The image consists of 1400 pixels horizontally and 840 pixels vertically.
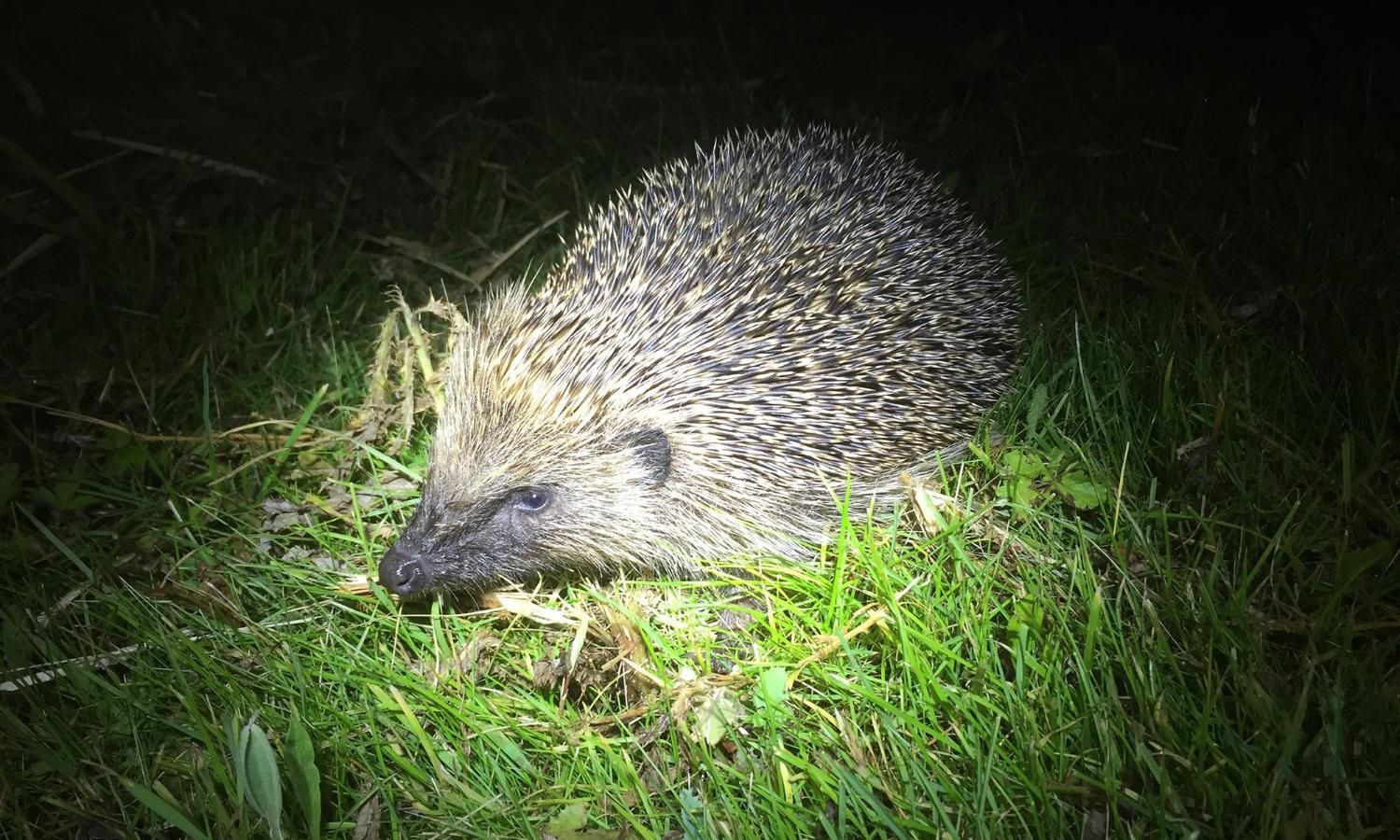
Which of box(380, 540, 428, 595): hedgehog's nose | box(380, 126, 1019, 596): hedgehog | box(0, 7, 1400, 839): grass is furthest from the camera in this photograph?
box(380, 126, 1019, 596): hedgehog

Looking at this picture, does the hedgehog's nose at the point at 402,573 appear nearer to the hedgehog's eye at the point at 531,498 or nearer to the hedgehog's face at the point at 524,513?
the hedgehog's face at the point at 524,513

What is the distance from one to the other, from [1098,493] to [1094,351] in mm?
510

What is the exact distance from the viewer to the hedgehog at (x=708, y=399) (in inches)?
101

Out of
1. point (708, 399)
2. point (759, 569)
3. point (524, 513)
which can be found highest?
point (708, 399)

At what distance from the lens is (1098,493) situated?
2402mm

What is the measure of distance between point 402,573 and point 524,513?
34 cm

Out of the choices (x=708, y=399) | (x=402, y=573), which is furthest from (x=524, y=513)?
(x=708, y=399)

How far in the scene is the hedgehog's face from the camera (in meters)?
2.49

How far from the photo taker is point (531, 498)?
2.64m

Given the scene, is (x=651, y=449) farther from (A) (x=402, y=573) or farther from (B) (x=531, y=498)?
(A) (x=402, y=573)

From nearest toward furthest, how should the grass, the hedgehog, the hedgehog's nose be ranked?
1. the grass
2. the hedgehog's nose
3. the hedgehog

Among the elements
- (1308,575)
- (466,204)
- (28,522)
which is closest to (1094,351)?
(1308,575)

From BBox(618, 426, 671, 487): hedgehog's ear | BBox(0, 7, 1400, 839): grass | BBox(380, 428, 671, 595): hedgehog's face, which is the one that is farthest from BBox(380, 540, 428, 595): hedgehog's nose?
BBox(618, 426, 671, 487): hedgehog's ear

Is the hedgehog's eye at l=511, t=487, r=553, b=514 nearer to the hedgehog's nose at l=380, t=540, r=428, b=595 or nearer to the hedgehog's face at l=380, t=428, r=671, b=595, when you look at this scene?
the hedgehog's face at l=380, t=428, r=671, b=595
